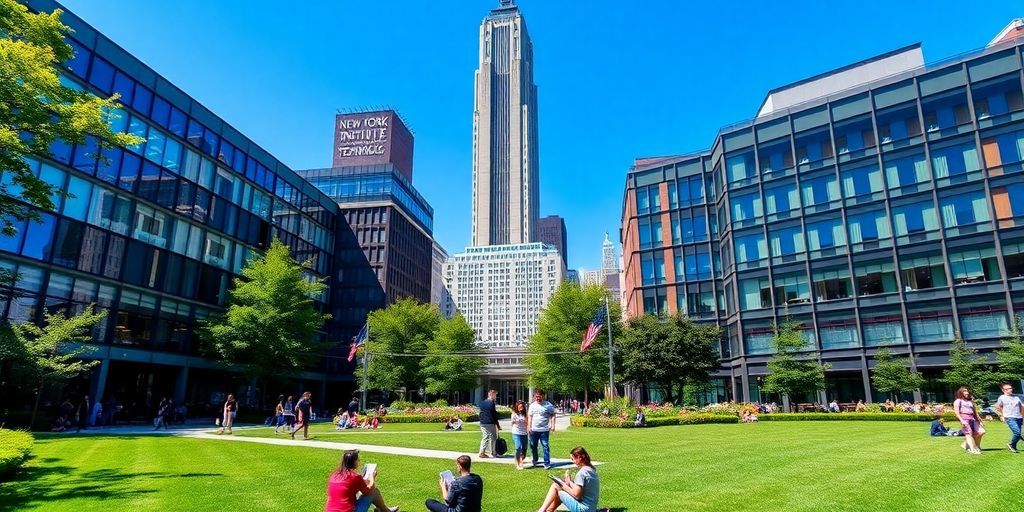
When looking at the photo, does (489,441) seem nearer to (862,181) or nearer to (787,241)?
(787,241)

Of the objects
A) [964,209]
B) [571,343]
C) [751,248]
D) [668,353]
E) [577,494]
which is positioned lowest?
[577,494]

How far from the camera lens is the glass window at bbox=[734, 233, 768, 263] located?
49281 millimetres

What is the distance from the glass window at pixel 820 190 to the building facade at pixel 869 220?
0.36 feet

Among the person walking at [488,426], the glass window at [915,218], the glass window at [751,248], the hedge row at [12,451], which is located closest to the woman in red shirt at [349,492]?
the person walking at [488,426]

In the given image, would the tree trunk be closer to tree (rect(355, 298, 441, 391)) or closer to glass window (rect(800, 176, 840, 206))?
tree (rect(355, 298, 441, 391))

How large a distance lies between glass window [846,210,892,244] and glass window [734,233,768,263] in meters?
6.84

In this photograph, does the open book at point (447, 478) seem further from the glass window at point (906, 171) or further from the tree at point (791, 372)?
the glass window at point (906, 171)

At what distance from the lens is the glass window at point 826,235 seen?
45250mm

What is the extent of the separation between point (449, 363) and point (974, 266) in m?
44.4

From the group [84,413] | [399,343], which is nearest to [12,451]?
[84,413]

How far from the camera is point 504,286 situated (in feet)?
624

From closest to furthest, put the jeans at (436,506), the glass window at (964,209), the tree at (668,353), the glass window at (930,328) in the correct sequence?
1. the jeans at (436,506)
2. the glass window at (964,209)
3. the glass window at (930,328)
4. the tree at (668,353)

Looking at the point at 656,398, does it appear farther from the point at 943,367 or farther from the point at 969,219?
the point at 969,219

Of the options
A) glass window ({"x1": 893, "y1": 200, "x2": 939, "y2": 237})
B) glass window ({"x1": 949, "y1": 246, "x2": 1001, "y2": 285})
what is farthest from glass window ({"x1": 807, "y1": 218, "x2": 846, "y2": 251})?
glass window ({"x1": 949, "y1": 246, "x2": 1001, "y2": 285})
